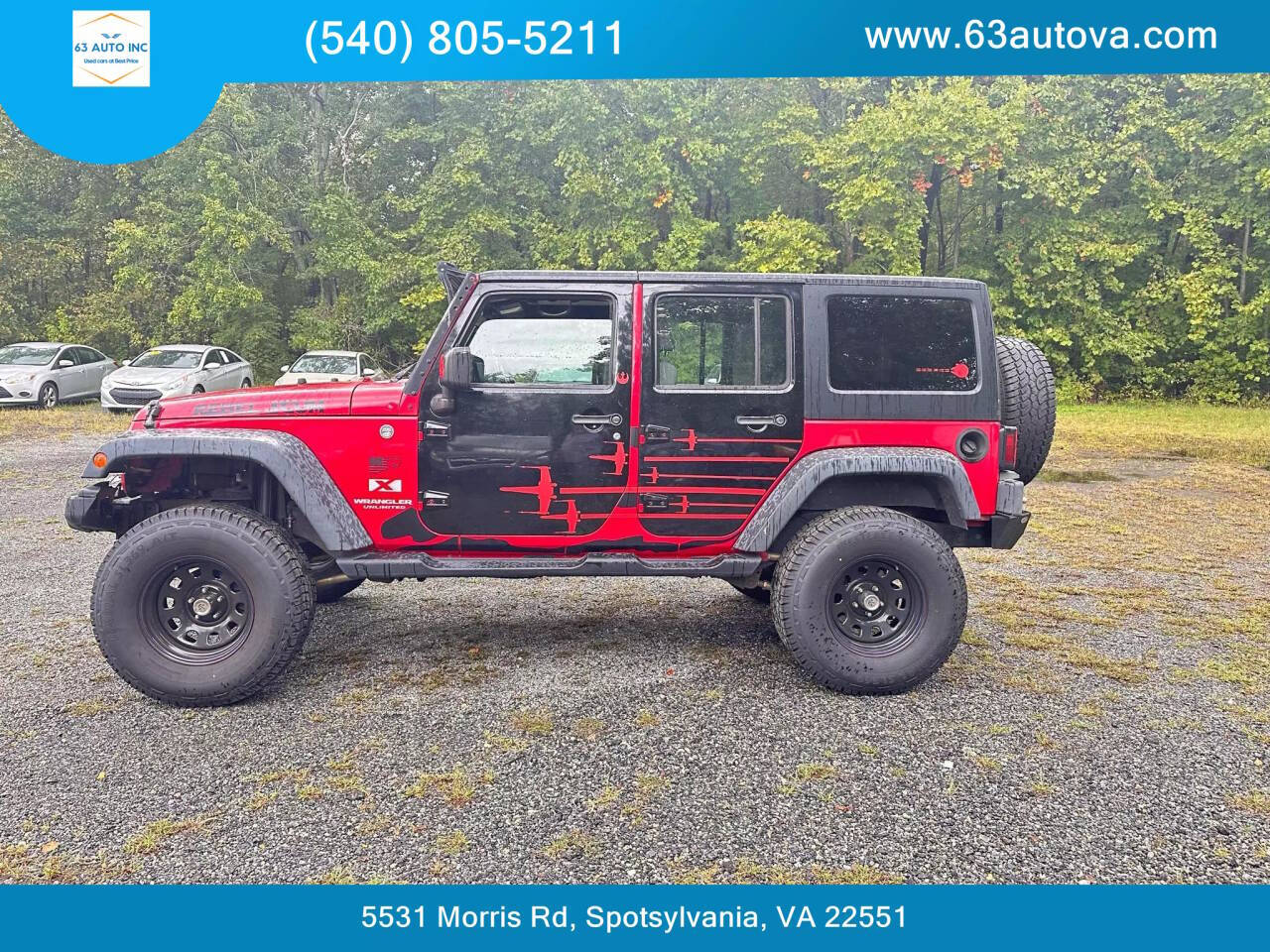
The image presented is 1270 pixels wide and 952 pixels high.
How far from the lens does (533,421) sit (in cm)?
426

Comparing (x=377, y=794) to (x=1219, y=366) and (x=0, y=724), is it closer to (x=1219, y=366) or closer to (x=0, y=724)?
(x=0, y=724)

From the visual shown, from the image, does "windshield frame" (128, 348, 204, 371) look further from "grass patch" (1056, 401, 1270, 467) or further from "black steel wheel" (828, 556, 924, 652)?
"black steel wheel" (828, 556, 924, 652)

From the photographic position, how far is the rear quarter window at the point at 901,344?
14.3 feet

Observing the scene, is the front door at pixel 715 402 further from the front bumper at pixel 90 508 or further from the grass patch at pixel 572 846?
the front bumper at pixel 90 508

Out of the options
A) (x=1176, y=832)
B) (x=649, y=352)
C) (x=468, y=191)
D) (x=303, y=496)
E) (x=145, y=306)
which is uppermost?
(x=468, y=191)

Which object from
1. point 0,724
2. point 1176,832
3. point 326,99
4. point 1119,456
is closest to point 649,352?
point 1176,832

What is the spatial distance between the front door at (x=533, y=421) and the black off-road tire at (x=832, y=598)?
39.6 inches

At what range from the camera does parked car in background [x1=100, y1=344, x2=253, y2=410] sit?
16875 millimetres

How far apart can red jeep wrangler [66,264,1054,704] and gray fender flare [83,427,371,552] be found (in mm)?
14

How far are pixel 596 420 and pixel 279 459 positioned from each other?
1493mm

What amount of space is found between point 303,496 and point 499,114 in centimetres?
2135

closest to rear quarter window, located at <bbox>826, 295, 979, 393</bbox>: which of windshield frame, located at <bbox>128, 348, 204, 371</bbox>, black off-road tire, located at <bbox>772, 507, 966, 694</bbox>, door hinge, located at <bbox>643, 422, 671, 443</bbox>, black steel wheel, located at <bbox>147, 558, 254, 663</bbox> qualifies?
black off-road tire, located at <bbox>772, 507, 966, 694</bbox>

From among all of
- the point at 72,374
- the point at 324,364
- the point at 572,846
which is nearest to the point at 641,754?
the point at 572,846

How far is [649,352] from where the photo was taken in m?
4.32
